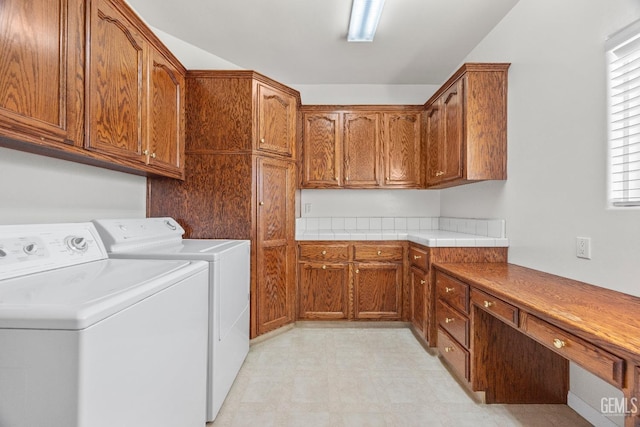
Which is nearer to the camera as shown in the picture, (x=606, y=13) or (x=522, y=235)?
(x=606, y=13)

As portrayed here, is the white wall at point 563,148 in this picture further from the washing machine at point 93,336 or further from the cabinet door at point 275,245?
the washing machine at point 93,336

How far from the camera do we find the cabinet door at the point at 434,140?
9.20 feet

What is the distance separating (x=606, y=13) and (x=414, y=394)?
7.55 feet

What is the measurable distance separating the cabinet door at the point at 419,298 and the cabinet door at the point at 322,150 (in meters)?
1.23

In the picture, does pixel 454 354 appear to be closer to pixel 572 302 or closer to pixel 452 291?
pixel 452 291

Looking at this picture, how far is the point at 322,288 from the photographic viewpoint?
2.92 meters

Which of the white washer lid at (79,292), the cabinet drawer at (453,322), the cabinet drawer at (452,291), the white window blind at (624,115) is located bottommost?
the cabinet drawer at (453,322)

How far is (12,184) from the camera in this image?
54.1 inches

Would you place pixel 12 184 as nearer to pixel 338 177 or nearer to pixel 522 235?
pixel 338 177

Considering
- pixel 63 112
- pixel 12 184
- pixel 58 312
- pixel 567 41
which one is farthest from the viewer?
pixel 567 41

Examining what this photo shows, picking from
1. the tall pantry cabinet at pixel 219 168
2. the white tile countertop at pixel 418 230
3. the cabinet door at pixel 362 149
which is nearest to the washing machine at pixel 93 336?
the tall pantry cabinet at pixel 219 168

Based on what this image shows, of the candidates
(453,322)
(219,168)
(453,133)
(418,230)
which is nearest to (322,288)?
(453,322)

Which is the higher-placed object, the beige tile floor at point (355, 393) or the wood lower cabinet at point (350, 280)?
the wood lower cabinet at point (350, 280)

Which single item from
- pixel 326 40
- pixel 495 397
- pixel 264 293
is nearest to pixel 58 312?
pixel 264 293
